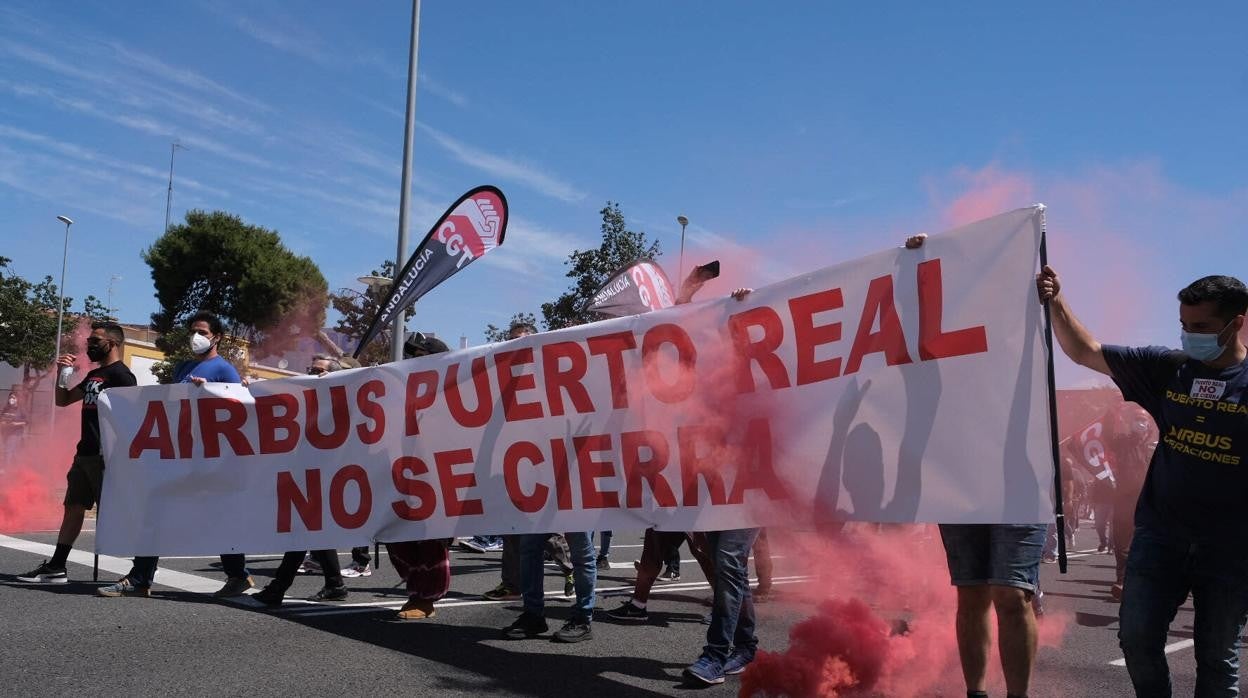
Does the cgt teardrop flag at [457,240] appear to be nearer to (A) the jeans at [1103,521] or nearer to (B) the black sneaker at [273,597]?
(B) the black sneaker at [273,597]

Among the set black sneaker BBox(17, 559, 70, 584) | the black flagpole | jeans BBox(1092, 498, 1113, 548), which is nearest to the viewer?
the black flagpole

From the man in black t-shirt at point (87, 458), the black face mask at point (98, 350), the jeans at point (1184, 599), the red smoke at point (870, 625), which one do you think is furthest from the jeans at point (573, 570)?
the black face mask at point (98, 350)

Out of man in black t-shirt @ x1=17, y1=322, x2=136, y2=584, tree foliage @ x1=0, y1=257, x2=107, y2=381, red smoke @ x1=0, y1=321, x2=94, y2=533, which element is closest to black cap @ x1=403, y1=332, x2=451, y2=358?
man in black t-shirt @ x1=17, y1=322, x2=136, y2=584

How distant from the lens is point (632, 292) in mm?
8469

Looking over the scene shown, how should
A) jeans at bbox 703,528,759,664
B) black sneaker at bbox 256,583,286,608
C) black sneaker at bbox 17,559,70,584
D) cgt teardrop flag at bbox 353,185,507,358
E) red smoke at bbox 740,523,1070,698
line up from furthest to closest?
cgt teardrop flag at bbox 353,185,507,358 → black sneaker at bbox 17,559,70,584 → black sneaker at bbox 256,583,286,608 → jeans at bbox 703,528,759,664 → red smoke at bbox 740,523,1070,698

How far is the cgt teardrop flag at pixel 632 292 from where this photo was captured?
8297mm

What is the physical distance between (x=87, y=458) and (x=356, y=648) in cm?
324

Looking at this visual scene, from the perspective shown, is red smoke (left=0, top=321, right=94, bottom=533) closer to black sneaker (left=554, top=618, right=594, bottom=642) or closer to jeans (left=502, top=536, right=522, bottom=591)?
jeans (left=502, top=536, right=522, bottom=591)

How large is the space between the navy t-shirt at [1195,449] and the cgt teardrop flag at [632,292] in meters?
5.05

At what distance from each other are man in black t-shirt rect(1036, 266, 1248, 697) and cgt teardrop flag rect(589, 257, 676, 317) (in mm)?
5131

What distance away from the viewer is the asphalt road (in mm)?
4344

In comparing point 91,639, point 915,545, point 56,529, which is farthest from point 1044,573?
point 56,529

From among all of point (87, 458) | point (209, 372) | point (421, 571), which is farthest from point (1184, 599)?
point (87, 458)

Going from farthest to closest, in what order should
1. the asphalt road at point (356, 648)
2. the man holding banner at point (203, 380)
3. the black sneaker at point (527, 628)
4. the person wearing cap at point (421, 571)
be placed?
the man holding banner at point (203, 380) → the person wearing cap at point (421, 571) → the black sneaker at point (527, 628) → the asphalt road at point (356, 648)
